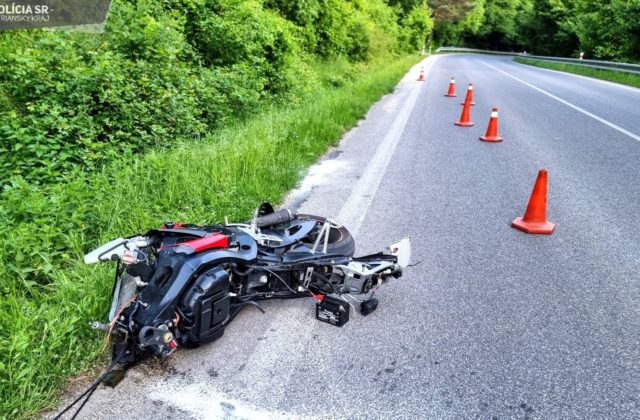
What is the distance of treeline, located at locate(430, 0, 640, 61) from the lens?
27125mm

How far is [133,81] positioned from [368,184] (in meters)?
3.17

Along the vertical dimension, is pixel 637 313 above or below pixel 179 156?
below

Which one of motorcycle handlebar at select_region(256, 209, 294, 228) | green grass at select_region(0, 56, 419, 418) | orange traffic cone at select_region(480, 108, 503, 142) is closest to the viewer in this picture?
green grass at select_region(0, 56, 419, 418)

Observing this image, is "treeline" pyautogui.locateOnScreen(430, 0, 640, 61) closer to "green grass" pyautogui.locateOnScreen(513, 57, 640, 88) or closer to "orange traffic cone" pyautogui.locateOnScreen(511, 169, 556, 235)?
"green grass" pyautogui.locateOnScreen(513, 57, 640, 88)

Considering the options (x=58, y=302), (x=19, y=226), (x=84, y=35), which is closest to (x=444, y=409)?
(x=58, y=302)

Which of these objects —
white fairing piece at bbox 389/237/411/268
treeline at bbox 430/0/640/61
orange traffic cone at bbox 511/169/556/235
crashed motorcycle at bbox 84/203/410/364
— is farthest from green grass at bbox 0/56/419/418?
treeline at bbox 430/0/640/61

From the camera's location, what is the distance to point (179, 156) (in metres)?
5.41

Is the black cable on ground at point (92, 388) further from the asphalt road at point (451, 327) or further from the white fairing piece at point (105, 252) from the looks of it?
the white fairing piece at point (105, 252)

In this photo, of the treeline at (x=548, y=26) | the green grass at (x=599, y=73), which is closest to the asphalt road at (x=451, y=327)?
the green grass at (x=599, y=73)

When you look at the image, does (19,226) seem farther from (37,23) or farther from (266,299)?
(37,23)

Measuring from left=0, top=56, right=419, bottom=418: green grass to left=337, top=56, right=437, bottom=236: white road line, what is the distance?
A: 79 cm

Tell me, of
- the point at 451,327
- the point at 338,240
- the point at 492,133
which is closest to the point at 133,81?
the point at 338,240

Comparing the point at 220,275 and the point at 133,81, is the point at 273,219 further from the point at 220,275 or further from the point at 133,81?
the point at 133,81

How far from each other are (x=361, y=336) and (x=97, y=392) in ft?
5.06
